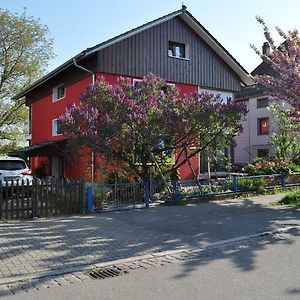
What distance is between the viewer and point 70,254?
714 centimetres

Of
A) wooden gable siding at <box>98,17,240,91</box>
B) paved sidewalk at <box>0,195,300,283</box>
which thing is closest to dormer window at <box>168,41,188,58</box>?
wooden gable siding at <box>98,17,240,91</box>

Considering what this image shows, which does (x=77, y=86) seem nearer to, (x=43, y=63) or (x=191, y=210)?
(x=191, y=210)

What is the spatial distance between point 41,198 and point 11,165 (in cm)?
551

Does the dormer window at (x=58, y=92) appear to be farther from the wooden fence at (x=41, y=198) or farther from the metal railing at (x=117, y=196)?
the wooden fence at (x=41, y=198)

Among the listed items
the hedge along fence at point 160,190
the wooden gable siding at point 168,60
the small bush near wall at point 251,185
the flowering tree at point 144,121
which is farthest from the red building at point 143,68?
the small bush near wall at point 251,185

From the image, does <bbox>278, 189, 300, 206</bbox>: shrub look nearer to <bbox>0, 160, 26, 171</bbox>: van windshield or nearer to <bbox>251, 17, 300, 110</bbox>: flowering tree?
<bbox>251, 17, 300, 110</bbox>: flowering tree

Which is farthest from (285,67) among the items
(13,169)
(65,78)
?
(65,78)

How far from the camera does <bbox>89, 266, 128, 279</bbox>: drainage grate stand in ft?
19.7

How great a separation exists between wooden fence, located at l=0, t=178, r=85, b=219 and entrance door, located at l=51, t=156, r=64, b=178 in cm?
1061

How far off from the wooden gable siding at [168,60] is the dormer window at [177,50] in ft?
0.93

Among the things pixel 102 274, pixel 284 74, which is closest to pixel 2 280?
pixel 102 274

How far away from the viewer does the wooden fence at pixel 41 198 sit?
35.2 ft

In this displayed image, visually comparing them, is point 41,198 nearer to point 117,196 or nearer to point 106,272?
point 117,196

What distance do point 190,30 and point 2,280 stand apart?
61.3ft
